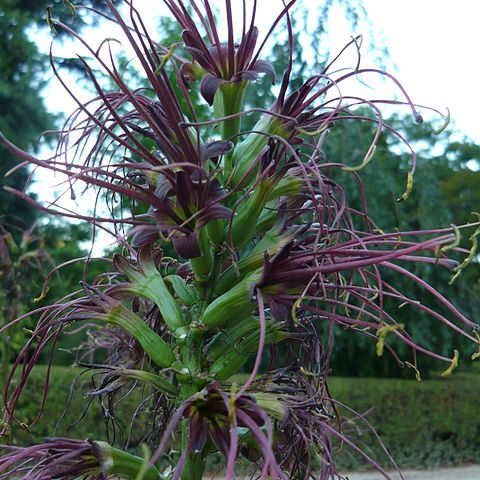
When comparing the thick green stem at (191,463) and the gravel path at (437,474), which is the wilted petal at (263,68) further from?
the gravel path at (437,474)

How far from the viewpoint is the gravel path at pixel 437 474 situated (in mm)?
10203

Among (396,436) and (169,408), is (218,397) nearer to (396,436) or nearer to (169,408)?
(169,408)

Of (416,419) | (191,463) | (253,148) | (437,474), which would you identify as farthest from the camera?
(416,419)

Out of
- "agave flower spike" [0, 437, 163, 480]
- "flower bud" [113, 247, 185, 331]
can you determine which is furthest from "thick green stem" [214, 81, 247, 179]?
"agave flower spike" [0, 437, 163, 480]

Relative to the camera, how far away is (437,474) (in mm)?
10680

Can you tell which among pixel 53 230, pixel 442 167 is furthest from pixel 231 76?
pixel 442 167

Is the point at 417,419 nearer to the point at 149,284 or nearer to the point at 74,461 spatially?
the point at 149,284

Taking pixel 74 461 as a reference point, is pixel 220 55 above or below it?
above

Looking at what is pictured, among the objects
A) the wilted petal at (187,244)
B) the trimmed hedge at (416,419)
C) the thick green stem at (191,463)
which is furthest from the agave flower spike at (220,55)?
the trimmed hedge at (416,419)

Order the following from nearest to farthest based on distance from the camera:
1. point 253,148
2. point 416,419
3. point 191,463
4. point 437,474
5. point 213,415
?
point 213,415 → point 191,463 → point 253,148 → point 437,474 → point 416,419

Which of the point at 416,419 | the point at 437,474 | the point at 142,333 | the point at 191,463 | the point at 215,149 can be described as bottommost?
the point at 437,474

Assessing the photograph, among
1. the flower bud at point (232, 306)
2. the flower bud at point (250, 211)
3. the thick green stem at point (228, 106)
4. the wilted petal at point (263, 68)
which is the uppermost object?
the wilted petal at point (263, 68)

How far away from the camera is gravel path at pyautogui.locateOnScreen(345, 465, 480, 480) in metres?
10.2

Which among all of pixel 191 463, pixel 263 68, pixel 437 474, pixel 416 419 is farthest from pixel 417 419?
pixel 263 68
